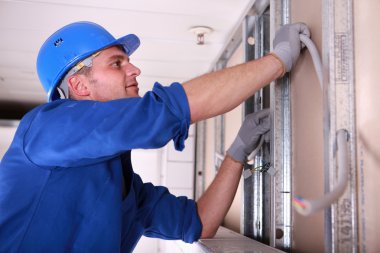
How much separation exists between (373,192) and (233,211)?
156 cm

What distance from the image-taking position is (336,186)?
95 centimetres

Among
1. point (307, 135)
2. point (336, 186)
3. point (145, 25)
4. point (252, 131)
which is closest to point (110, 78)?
point (252, 131)

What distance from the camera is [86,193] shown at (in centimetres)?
131

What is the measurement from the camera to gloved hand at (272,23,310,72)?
1.34 metres

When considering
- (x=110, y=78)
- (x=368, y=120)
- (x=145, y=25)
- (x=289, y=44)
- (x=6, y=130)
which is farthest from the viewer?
(x=6, y=130)

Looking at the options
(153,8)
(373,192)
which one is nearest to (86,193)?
(373,192)

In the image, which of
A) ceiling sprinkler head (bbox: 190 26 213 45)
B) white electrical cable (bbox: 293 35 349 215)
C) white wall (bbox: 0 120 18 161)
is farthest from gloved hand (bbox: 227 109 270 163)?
white wall (bbox: 0 120 18 161)

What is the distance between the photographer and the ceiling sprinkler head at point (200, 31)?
2450 mm

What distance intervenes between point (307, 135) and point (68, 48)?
0.99m

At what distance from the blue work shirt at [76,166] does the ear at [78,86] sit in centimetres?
24

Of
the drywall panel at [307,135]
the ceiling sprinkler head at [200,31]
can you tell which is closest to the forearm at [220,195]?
the drywall panel at [307,135]

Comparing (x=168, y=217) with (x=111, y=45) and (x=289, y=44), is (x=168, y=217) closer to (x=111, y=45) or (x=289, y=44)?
(x=111, y=45)

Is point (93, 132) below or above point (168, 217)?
above

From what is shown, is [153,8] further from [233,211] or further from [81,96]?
[233,211]
